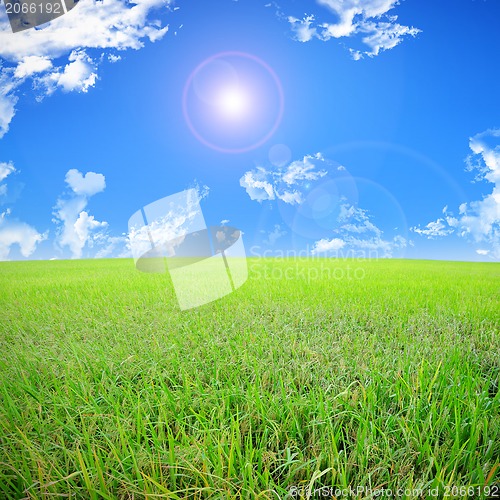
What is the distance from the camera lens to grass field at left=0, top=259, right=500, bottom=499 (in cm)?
140

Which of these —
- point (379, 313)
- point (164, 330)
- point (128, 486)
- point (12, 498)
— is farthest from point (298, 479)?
point (379, 313)

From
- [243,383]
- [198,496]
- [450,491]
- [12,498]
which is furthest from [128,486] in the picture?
[450,491]

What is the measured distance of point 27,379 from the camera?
2441mm

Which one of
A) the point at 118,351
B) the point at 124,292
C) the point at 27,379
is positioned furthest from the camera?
the point at 124,292

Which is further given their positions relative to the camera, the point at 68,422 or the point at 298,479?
the point at 68,422

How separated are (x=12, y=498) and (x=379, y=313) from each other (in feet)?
13.4

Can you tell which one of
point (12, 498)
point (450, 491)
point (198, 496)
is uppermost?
point (12, 498)

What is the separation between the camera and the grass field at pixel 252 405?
1.40 meters

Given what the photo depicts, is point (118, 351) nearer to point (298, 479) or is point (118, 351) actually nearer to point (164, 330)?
point (164, 330)

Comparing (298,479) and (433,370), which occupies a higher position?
(298,479)

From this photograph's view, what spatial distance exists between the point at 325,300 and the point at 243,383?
306 cm

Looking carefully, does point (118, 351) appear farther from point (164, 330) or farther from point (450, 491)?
point (450, 491)

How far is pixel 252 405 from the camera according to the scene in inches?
73.4

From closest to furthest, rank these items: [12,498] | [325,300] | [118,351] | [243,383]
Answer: [12,498], [243,383], [118,351], [325,300]
